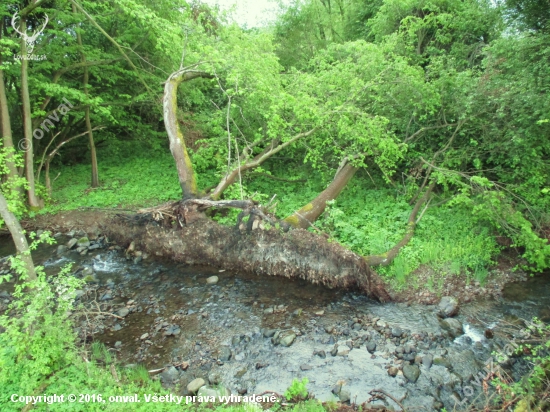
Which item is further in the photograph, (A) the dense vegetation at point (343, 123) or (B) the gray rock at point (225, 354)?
(A) the dense vegetation at point (343, 123)

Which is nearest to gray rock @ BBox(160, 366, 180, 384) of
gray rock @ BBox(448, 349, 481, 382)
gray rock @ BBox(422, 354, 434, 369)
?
gray rock @ BBox(422, 354, 434, 369)

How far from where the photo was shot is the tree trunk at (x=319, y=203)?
781 cm

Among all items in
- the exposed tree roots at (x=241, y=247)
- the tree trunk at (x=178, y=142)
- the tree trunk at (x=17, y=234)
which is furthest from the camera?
the tree trunk at (x=178, y=142)

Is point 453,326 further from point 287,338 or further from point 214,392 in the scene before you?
point 214,392

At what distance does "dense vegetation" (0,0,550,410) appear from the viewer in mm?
6992

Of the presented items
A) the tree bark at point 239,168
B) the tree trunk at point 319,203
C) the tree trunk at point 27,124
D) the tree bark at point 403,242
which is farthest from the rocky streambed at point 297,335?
the tree trunk at point 27,124

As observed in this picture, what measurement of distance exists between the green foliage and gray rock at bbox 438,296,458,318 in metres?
3.17

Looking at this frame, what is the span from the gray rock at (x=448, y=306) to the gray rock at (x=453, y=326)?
15 cm

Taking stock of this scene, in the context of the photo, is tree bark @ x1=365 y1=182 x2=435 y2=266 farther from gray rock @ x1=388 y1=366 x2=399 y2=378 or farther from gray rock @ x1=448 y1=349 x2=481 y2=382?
gray rock @ x1=388 y1=366 x2=399 y2=378

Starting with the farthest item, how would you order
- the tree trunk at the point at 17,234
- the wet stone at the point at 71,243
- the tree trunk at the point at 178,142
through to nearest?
the wet stone at the point at 71,243, the tree trunk at the point at 178,142, the tree trunk at the point at 17,234

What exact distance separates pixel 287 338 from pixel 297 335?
0.23 metres

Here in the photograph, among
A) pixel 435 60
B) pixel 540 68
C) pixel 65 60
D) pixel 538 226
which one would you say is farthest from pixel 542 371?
pixel 65 60

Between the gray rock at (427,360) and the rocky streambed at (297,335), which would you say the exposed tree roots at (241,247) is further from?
the gray rock at (427,360)

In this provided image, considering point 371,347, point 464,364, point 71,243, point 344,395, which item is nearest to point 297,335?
point 371,347
